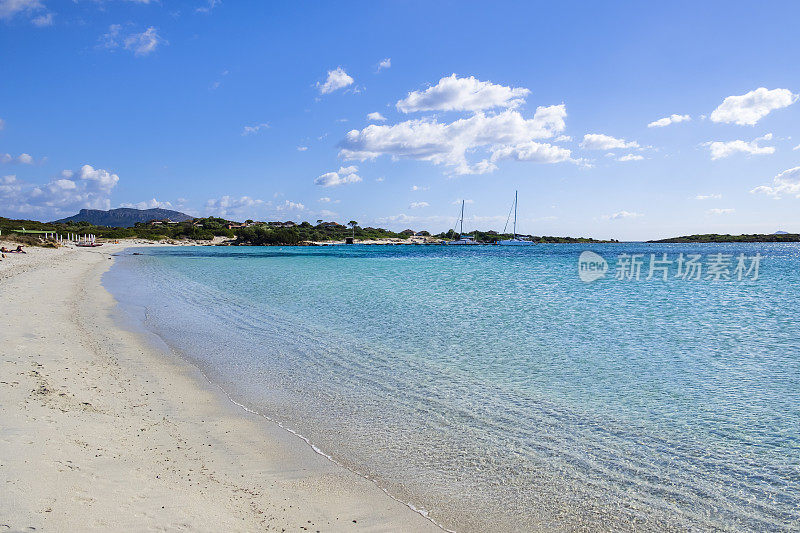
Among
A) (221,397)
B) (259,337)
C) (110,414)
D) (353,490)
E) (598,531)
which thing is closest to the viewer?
(598,531)

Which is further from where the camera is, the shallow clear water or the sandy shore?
the shallow clear water

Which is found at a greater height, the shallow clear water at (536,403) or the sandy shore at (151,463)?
the sandy shore at (151,463)

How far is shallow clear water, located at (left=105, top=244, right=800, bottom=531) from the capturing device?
16.3ft

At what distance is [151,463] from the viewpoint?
17.1ft

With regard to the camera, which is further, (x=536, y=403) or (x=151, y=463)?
(x=536, y=403)

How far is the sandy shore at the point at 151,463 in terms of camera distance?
411 cm

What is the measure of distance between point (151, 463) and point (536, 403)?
582 cm

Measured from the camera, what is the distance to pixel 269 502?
4605mm

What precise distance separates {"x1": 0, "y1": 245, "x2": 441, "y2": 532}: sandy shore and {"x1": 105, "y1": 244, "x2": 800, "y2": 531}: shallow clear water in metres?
0.55

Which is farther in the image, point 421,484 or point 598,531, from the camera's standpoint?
point 421,484

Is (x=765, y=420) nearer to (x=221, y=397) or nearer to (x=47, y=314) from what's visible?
(x=221, y=397)

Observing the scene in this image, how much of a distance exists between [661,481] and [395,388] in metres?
4.59

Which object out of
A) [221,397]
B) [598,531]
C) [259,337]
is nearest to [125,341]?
[259,337]

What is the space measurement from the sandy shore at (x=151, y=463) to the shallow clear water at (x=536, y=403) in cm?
55
